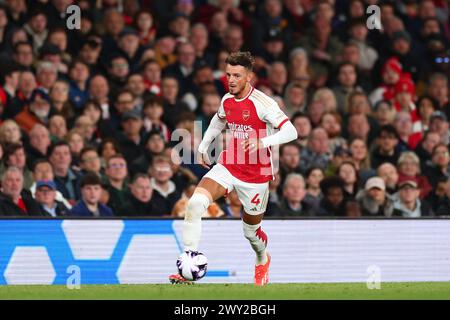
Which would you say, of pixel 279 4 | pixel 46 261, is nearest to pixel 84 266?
pixel 46 261

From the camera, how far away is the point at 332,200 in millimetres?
16812

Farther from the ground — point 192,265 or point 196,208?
point 196,208

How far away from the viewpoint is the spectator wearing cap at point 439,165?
18.4 m

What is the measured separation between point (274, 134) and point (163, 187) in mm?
4498

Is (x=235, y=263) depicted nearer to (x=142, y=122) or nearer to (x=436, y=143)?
(x=142, y=122)

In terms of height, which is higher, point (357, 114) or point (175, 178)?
point (357, 114)

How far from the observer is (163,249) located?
14883 millimetres

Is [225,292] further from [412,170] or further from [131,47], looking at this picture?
[131,47]

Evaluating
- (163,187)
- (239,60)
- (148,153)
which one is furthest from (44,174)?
(239,60)

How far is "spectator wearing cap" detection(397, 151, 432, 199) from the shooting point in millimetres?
17938

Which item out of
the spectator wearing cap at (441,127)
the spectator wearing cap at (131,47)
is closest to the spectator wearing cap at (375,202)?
the spectator wearing cap at (441,127)
